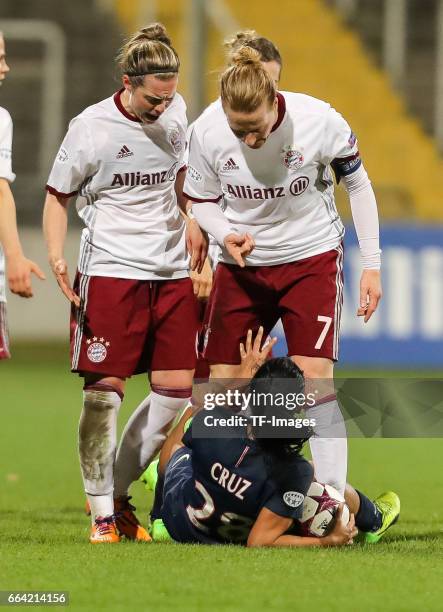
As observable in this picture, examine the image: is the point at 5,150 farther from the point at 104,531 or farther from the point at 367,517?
the point at 367,517

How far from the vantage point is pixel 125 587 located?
4.44 m

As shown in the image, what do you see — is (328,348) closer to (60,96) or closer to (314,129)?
(314,129)

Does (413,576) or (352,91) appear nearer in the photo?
(413,576)

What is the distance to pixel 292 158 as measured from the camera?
219 inches

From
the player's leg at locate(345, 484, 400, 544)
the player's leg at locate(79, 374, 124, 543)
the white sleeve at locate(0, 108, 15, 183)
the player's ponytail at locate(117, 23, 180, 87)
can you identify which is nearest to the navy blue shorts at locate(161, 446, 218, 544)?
the player's leg at locate(79, 374, 124, 543)

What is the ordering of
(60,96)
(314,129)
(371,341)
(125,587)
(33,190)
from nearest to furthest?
(125,587) → (314,129) → (371,341) → (33,190) → (60,96)

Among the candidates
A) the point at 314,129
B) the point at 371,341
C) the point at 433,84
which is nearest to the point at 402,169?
the point at 433,84

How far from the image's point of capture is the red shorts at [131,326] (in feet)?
18.2

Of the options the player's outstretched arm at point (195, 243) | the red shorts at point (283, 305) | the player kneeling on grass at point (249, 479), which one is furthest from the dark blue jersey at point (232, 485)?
the player's outstretched arm at point (195, 243)

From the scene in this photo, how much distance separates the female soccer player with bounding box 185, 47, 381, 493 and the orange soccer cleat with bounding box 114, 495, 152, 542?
26.7 inches

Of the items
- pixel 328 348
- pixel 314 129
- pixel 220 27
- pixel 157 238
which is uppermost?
pixel 220 27

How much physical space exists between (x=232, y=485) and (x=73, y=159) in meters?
1.46

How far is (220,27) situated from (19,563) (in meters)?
13.7

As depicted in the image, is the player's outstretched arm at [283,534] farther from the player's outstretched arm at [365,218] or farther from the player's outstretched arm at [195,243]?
the player's outstretched arm at [195,243]
